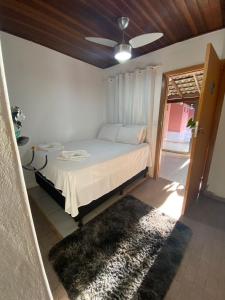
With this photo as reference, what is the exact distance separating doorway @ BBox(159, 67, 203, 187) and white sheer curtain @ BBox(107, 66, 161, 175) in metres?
0.25

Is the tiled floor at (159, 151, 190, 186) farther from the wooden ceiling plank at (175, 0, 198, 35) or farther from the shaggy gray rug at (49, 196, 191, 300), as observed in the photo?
the wooden ceiling plank at (175, 0, 198, 35)

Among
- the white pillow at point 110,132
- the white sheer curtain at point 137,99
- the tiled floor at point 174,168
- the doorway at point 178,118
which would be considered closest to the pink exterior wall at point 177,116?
the doorway at point 178,118

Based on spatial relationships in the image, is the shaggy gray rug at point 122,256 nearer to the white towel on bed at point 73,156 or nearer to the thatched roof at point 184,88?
the white towel on bed at point 73,156

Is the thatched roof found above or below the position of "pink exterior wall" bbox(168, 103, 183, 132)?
above

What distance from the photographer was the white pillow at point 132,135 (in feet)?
9.05

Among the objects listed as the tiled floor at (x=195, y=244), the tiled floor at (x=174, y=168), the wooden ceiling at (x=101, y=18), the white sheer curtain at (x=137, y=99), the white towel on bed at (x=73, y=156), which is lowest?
the tiled floor at (x=195, y=244)

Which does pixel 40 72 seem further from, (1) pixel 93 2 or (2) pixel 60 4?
(1) pixel 93 2

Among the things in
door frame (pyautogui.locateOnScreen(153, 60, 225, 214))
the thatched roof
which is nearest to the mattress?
door frame (pyautogui.locateOnScreen(153, 60, 225, 214))

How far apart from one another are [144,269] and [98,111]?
3.24m

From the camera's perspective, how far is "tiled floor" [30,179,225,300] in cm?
111

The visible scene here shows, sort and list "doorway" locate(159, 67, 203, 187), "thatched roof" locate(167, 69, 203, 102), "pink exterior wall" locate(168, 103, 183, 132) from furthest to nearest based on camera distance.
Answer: "pink exterior wall" locate(168, 103, 183, 132) → "thatched roof" locate(167, 69, 203, 102) → "doorway" locate(159, 67, 203, 187)

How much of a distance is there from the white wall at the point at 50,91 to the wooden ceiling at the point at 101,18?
28 centimetres

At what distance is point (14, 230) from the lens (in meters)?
0.44

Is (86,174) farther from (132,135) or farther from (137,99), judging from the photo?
(137,99)
